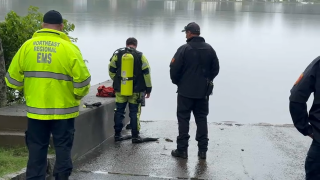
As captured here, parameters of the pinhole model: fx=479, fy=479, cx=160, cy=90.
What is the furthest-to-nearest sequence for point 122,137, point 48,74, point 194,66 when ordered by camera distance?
Answer: point 122,137, point 194,66, point 48,74

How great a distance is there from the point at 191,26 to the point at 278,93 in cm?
770

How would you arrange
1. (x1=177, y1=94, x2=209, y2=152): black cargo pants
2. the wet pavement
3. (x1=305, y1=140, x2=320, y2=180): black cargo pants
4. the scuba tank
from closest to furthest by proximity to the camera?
1. (x1=305, y1=140, x2=320, y2=180): black cargo pants
2. the wet pavement
3. (x1=177, y1=94, x2=209, y2=152): black cargo pants
4. the scuba tank

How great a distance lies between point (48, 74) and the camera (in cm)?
439

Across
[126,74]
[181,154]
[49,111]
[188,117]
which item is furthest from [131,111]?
[49,111]

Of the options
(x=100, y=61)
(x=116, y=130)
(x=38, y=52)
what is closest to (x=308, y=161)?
(x=38, y=52)

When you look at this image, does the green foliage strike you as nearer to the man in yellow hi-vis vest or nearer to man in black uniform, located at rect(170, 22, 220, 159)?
man in black uniform, located at rect(170, 22, 220, 159)

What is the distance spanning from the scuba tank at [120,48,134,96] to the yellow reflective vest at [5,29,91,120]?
7.92 feet

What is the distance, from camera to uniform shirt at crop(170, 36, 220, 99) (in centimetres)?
627

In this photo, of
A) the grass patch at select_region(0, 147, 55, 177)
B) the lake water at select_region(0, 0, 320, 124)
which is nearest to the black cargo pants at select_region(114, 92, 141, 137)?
the grass patch at select_region(0, 147, 55, 177)

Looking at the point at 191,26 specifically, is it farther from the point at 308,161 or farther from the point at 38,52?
the point at 308,161

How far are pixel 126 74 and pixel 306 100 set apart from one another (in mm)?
3513

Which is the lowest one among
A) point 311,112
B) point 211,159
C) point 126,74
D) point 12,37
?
point 211,159

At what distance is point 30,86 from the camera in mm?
4438

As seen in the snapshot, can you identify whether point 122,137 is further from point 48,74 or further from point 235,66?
point 235,66
